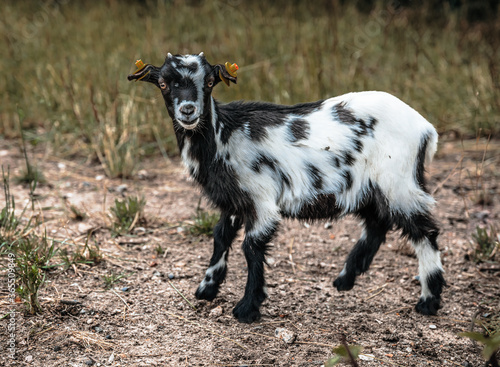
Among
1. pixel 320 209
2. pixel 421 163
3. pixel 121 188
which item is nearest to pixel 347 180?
pixel 320 209

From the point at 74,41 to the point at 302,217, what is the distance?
612cm

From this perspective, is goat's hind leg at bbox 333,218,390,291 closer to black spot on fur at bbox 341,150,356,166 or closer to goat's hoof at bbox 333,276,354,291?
goat's hoof at bbox 333,276,354,291

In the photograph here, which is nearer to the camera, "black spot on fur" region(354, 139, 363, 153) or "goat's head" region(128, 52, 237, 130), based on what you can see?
"goat's head" region(128, 52, 237, 130)

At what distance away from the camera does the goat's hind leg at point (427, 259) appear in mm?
3547

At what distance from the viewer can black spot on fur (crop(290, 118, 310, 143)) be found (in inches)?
136

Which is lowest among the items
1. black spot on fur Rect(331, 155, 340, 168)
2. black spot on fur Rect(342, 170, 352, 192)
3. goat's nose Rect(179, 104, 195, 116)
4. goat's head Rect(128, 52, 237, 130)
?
black spot on fur Rect(342, 170, 352, 192)

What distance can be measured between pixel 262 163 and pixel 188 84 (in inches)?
26.2

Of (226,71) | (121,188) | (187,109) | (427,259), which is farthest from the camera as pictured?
(121,188)

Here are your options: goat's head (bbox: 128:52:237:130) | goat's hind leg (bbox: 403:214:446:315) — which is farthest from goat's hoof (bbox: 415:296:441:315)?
goat's head (bbox: 128:52:237:130)

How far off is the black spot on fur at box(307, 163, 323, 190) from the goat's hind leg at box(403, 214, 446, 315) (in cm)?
63

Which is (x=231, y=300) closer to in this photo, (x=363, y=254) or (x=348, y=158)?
(x=363, y=254)

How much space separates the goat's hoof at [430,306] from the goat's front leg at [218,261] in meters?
1.32

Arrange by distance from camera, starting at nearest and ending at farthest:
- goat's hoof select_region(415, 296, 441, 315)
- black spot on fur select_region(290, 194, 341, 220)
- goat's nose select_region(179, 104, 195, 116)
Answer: goat's nose select_region(179, 104, 195, 116)
black spot on fur select_region(290, 194, 341, 220)
goat's hoof select_region(415, 296, 441, 315)

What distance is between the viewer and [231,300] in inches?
147
